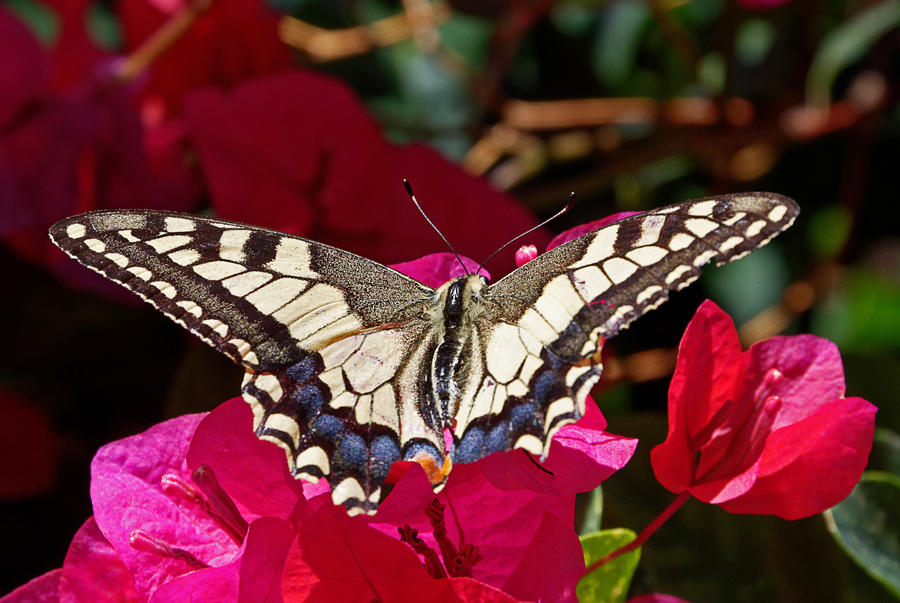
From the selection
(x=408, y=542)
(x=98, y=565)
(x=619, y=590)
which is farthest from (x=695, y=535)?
(x=98, y=565)

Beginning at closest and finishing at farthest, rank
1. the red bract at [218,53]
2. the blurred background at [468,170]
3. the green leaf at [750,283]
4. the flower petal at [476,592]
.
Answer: the flower petal at [476,592]
the blurred background at [468,170]
the red bract at [218,53]
the green leaf at [750,283]

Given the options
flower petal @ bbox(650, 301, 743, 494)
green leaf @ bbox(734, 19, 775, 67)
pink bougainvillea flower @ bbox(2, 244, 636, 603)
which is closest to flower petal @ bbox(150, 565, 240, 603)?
pink bougainvillea flower @ bbox(2, 244, 636, 603)

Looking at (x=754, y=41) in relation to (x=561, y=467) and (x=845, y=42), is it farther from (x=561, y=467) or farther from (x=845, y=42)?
(x=561, y=467)

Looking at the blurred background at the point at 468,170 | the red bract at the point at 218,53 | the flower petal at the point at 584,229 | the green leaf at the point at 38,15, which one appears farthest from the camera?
the green leaf at the point at 38,15

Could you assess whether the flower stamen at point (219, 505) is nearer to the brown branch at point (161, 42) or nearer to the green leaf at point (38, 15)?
the brown branch at point (161, 42)

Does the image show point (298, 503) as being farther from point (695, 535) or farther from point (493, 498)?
point (695, 535)

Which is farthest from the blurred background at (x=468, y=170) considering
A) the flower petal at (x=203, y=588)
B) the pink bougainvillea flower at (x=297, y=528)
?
the flower petal at (x=203, y=588)
